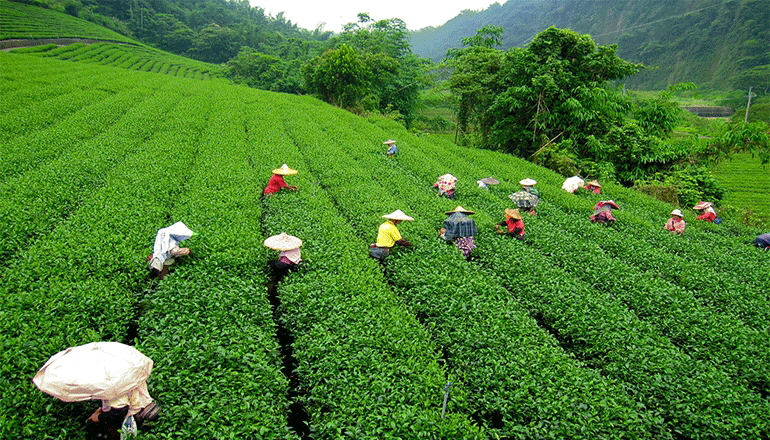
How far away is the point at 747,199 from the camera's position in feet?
82.7

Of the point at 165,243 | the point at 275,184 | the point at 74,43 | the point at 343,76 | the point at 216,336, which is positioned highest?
the point at 74,43

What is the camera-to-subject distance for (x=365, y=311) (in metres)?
7.50

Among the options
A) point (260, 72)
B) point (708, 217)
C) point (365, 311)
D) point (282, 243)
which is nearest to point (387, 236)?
point (282, 243)

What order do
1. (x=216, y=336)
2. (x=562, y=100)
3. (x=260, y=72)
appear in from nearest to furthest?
(x=216, y=336) < (x=562, y=100) < (x=260, y=72)

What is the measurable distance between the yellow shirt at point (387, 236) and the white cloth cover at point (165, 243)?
4338mm

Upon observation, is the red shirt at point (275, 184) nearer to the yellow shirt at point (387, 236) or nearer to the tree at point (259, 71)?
the yellow shirt at point (387, 236)

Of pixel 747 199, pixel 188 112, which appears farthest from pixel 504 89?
pixel 188 112

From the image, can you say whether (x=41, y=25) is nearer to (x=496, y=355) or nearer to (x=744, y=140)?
(x=496, y=355)

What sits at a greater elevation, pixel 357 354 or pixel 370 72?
pixel 370 72

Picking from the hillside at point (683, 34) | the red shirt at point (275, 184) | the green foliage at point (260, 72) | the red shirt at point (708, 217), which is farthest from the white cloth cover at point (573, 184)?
the hillside at point (683, 34)

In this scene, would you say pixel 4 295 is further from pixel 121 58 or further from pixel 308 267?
pixel 121 58

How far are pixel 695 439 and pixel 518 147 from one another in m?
21.9

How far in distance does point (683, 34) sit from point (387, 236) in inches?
3297

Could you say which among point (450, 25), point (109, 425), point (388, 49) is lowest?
point (109, 425)
